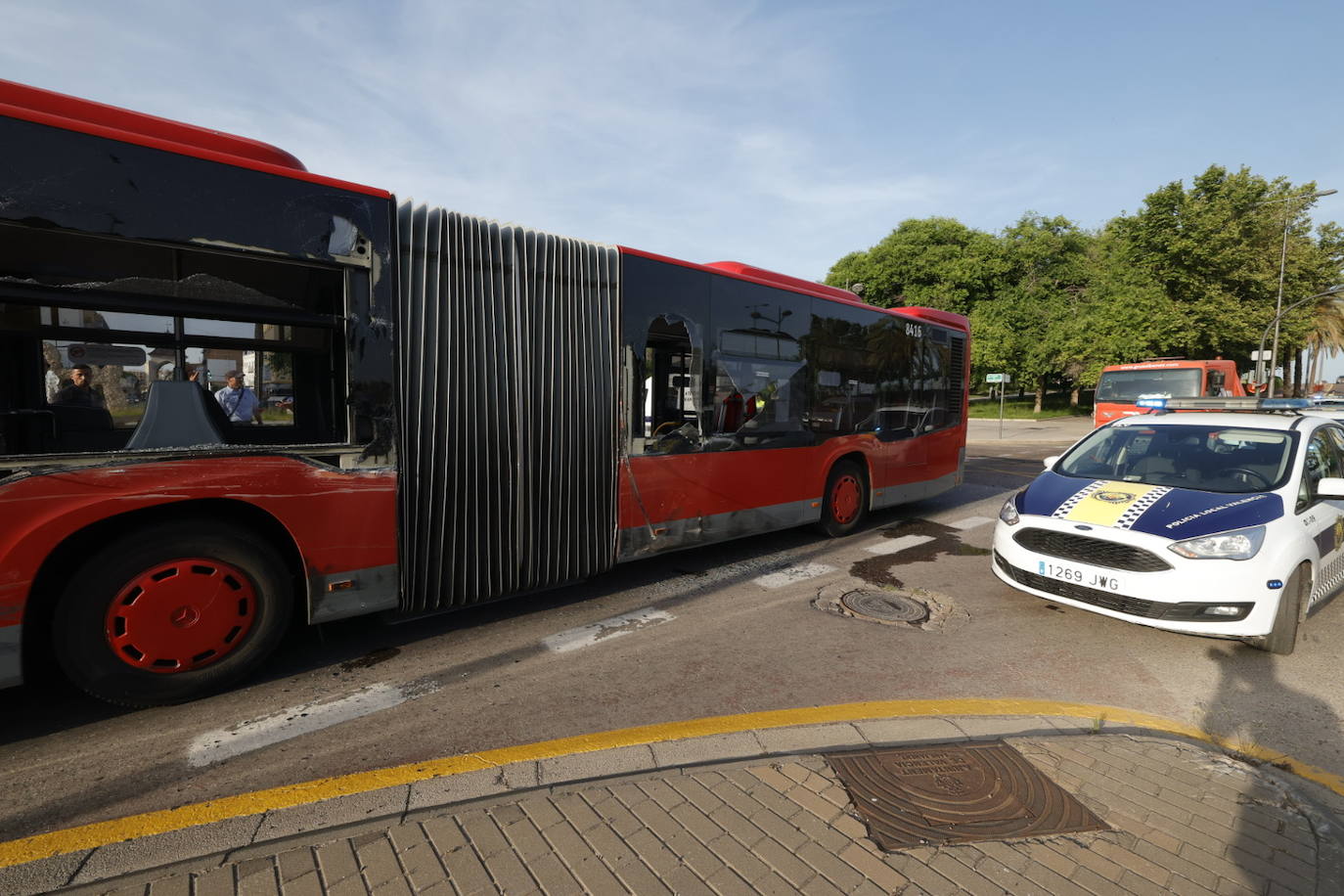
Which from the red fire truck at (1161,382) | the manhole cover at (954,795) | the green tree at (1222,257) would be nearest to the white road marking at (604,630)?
the manhole cover at (954,795)

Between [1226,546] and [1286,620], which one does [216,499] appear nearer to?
[1226,546]

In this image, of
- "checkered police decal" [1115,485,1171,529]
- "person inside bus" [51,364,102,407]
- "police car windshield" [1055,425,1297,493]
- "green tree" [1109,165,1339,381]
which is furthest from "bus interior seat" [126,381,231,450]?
"green tree" [1109,165,1339,381]

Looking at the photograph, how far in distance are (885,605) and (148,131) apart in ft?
18.2

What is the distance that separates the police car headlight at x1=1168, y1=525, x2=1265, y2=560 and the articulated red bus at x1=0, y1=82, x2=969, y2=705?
3.50m

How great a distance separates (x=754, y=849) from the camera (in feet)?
7.36

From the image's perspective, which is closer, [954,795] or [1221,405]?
[954,795]

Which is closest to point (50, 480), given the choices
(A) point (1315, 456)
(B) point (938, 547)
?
(B) point (938, 547)

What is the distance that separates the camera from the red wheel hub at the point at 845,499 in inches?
294

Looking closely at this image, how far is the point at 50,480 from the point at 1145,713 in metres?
5.50

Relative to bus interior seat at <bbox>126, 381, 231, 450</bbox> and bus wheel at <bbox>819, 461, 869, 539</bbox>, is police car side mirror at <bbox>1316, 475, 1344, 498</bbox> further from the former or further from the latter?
bus interior seat at <bbox>126, 381, 231, 450</bbox>

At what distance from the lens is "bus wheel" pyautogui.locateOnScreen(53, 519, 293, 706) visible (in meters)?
3.09

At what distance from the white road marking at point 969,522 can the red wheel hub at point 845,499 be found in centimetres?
150

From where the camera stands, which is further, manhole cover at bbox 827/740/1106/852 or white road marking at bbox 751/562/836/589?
white road marking at bbox 751/562/836/589

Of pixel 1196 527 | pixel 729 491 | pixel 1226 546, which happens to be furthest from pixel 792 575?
pixel 1226 546
